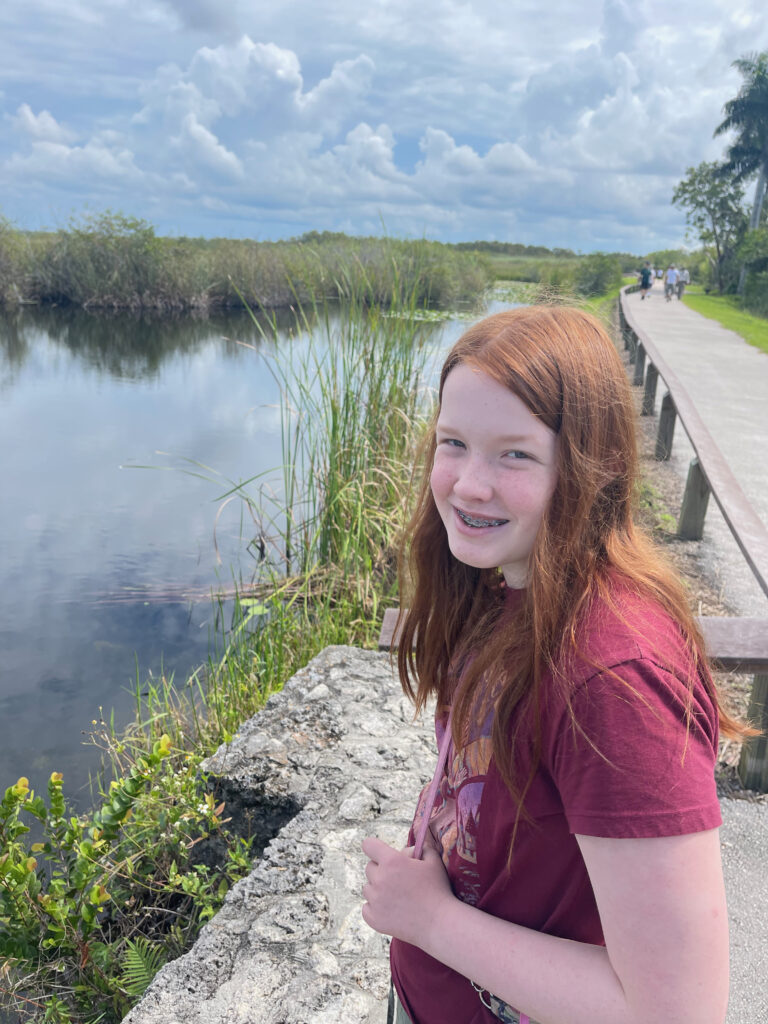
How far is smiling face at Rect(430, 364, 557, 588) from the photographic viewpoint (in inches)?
35.6

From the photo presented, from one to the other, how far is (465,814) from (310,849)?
136cm

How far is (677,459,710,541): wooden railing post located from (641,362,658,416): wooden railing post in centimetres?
350

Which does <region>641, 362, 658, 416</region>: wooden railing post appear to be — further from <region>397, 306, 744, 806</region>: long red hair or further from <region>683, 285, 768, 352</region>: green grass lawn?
<region>397, 306, 744, 806</region>: long red hair

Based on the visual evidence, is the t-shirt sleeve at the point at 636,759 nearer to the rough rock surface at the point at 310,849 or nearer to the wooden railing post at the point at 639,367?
the rough rock surface at the point at 310,849

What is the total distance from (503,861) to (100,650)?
512 cm

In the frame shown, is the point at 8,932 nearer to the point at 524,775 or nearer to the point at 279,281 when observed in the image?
the point at 524,775

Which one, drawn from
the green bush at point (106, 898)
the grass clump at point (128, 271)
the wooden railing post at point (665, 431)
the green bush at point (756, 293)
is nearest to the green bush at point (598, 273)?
the green bush at point (756, 293)

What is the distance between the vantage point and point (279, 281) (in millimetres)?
23094

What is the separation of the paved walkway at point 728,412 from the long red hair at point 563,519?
136 inches

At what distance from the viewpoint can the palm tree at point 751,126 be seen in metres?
38.2

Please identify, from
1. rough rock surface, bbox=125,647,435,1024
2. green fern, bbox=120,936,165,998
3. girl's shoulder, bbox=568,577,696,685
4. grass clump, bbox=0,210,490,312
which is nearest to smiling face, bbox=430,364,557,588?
girl's shoulder, bbox=568,577,696,685

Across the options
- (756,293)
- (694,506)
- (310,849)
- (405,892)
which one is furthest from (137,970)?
(756,293)

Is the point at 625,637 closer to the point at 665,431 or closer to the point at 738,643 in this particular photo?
the point at 738,643

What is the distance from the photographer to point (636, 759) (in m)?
0.70
